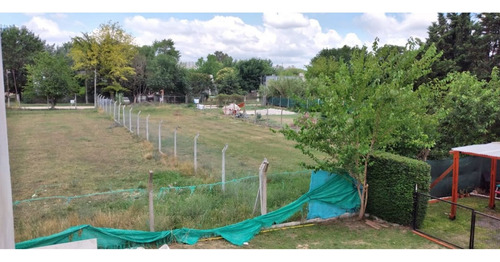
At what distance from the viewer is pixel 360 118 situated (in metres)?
7.27

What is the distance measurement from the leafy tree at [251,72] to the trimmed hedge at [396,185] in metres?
49.2

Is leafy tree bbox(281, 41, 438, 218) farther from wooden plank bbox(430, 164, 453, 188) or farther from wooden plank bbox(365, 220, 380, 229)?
wooden plank bbox(430, 164, 453, 188)

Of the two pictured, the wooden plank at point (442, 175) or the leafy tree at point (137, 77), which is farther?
the leafy tree at point (137, 77)

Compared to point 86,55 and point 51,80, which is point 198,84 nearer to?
point 86,55

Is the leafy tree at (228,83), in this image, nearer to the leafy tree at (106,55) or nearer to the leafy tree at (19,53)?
the leafy tree at (106,55)

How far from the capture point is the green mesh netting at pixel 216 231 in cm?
554

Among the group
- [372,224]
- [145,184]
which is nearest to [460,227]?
[372,224]

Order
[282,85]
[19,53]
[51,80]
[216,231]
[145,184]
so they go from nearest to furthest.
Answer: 1. [216,231]
2. [145,184]
3. [19,53]
4. [51,80]
5. [282,85]

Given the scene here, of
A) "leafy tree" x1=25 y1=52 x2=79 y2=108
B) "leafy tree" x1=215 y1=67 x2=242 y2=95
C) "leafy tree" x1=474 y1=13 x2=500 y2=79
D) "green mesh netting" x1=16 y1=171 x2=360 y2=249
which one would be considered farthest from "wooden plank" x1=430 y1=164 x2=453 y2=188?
"leafy tree" x1=215 y1=67 x2=242 y2=95

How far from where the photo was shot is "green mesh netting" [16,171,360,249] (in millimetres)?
5539

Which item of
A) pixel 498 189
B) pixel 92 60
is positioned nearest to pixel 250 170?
pixel 498 189

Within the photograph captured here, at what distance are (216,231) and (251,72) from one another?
52.1 metres

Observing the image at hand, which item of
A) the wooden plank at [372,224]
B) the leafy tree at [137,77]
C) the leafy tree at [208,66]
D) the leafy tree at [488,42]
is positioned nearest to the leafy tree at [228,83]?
the leafy tree at [208,66]

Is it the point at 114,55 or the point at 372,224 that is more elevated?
the point at 114,55
